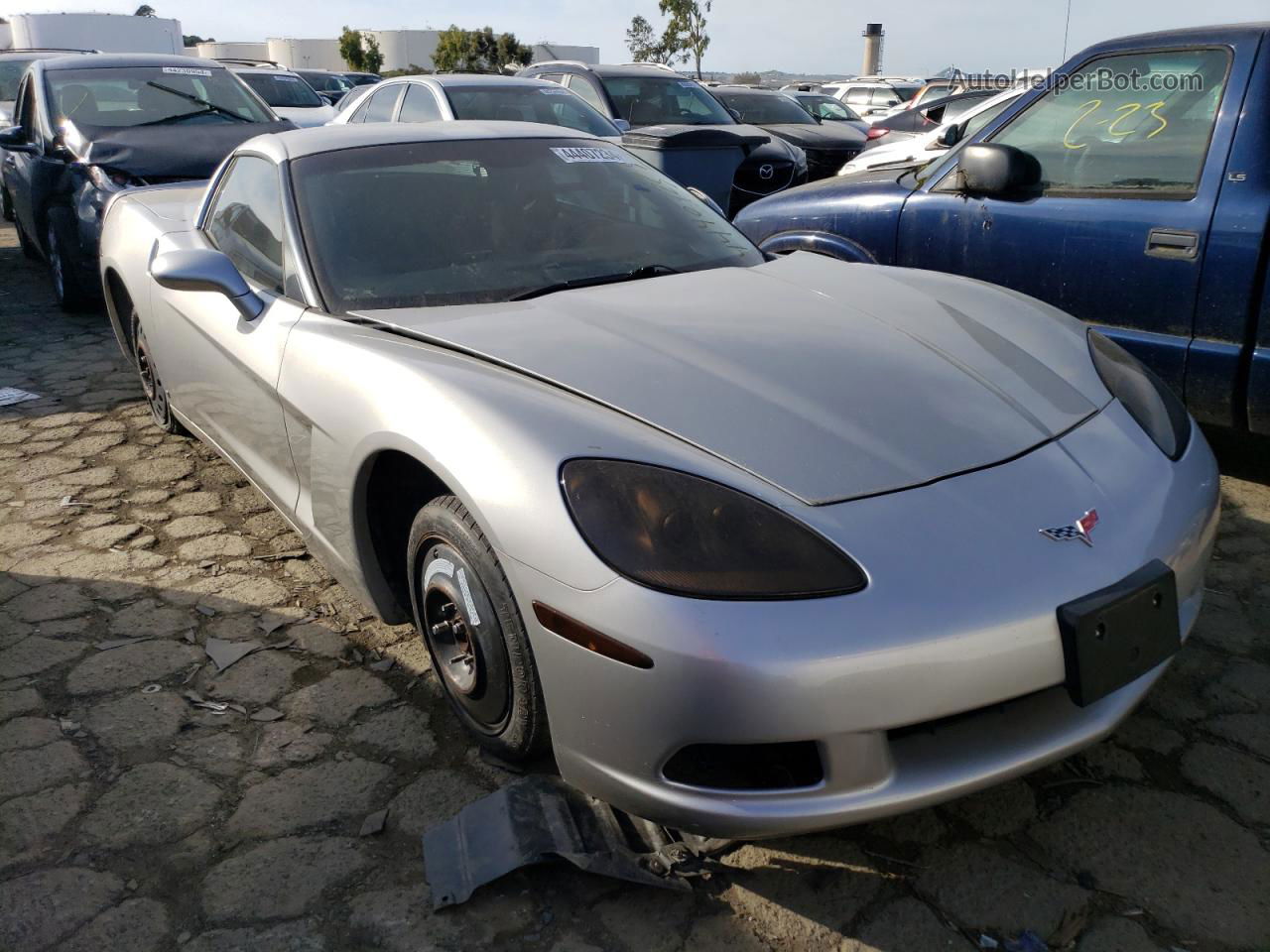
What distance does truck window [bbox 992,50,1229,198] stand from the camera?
351 centimetres

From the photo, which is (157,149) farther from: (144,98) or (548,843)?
(548,843)

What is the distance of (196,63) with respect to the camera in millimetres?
7406

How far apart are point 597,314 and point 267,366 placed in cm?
94

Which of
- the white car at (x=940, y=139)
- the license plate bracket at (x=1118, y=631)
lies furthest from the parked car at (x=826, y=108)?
the license plate bracket at (x=1118, y=631)

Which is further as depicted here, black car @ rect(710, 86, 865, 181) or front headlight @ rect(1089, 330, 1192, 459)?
black car @ rect(710, 86, 865, 181)

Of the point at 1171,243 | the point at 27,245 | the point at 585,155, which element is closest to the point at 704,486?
the point at 585,155

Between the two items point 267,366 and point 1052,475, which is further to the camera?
point 267,366

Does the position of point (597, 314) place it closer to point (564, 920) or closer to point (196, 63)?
point (564, 920)

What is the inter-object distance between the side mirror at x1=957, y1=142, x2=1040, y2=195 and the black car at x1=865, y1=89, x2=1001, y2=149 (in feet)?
12.9

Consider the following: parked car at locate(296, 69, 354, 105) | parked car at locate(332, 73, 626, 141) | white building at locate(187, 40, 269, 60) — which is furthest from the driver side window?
white building at locate(187, 40, 269, 60)

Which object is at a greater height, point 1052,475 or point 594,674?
point 1052,475

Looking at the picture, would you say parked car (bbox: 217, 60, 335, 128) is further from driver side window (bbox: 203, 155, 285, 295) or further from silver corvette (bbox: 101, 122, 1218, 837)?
silver corvette (bbox: 101, 122, 1218, 837)

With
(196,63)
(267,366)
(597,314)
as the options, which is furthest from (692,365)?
(196,63)

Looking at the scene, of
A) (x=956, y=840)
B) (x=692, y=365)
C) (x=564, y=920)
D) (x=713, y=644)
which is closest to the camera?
(x=713, y=644)
